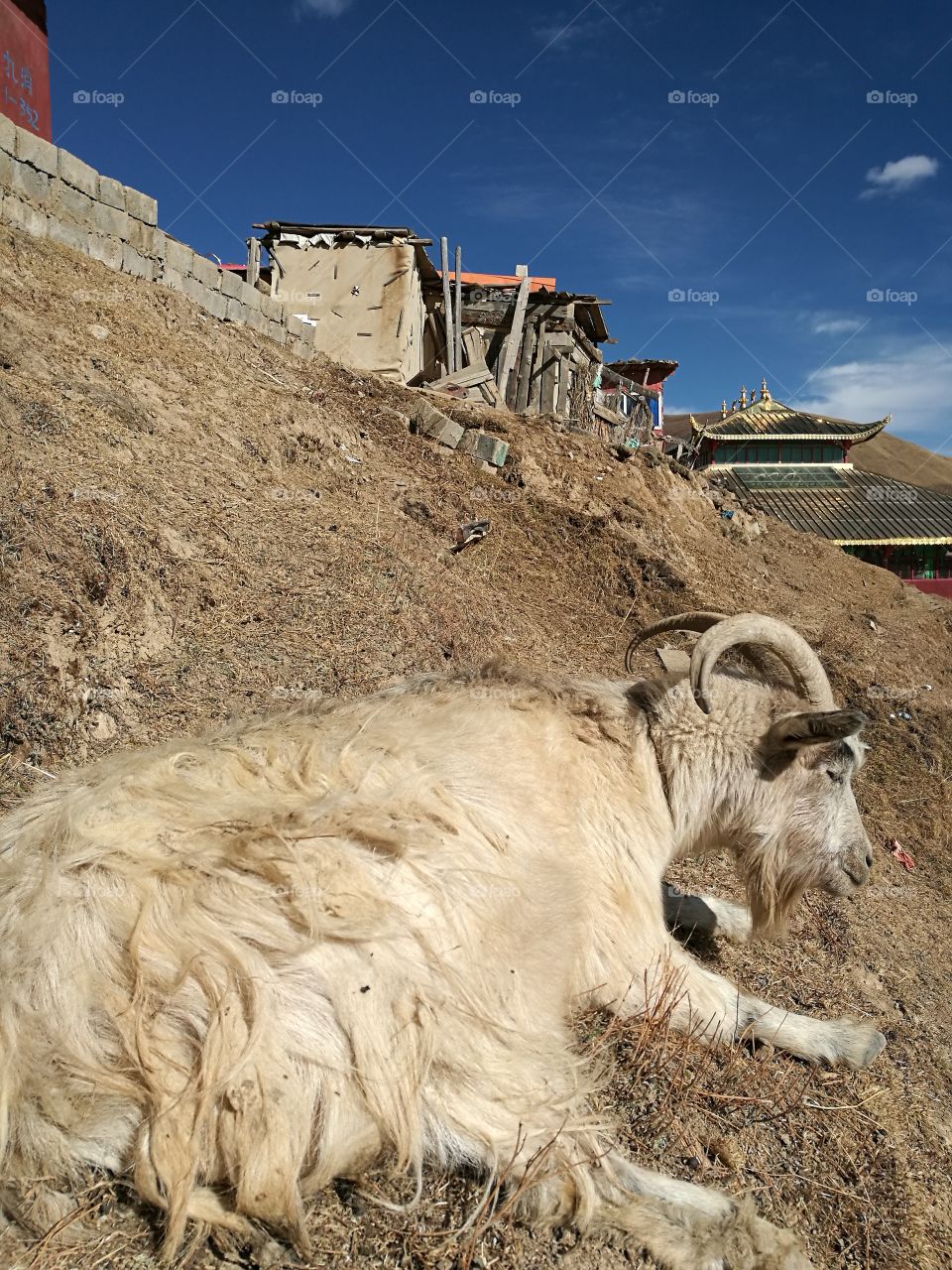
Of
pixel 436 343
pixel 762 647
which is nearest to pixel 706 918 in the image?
pixel 762 647

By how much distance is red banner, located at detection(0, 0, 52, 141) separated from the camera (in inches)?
498

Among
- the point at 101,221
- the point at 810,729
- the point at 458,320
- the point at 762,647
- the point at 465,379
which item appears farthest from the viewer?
the point at 458,320

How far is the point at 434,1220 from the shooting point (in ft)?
7.36

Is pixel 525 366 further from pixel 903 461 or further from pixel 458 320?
pixel 903 461

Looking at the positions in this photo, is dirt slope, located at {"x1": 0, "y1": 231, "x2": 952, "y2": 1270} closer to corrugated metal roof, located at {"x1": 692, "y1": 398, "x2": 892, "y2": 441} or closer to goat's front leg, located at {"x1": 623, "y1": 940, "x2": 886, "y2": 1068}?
goat's front leg, located at {"x1": 623, "y1": 940, "x2": 886, "y2": 1068}

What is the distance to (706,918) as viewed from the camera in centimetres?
426

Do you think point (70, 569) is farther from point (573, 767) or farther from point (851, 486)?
point (851, 486)

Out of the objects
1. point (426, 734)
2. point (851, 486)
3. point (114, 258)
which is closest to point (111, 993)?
point (426, 734)

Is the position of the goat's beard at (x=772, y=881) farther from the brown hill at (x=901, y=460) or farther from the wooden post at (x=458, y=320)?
the brown hill at (x=901, y=460)

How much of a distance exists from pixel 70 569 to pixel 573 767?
3.69m

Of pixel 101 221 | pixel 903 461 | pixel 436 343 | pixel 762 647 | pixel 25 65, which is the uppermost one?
pixel 903 461

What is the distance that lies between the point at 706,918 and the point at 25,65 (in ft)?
51.9

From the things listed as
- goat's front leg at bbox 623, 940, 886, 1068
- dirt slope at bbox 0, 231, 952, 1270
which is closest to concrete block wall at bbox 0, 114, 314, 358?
dirt slope at bbox 0, 231, 952, 1270

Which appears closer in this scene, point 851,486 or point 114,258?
point 114,258
